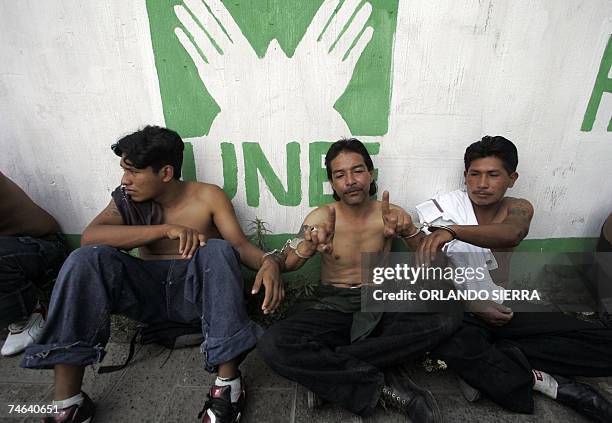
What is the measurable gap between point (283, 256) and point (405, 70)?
156cm

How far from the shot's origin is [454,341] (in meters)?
1.93

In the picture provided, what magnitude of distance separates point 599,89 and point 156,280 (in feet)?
11.2

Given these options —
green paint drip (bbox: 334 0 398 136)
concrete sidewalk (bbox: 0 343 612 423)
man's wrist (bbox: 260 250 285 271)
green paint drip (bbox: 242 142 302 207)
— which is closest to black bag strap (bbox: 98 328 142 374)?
concrete sidewalk (bbox: 0 343 612 423)

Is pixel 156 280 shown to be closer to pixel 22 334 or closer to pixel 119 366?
pixel 119 366

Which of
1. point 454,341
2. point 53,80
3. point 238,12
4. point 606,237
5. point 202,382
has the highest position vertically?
point 238,12

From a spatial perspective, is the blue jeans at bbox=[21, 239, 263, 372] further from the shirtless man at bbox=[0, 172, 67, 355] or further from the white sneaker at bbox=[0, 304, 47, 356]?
the white sneaker at bbox=[0, 304, 47, 356]

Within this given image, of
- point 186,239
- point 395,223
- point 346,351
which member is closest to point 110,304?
point 186,239

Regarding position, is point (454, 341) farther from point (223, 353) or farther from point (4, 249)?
point (4, 249)

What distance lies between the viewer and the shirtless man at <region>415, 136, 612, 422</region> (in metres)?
1.87

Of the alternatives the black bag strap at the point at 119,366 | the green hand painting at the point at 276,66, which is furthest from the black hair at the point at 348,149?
the black bag strap at the point at 119,366

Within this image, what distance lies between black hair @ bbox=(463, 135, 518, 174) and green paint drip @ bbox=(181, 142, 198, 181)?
81.1 inches

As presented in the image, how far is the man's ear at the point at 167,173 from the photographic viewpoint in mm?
2221

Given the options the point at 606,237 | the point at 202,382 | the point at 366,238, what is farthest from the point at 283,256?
the point at 606,237

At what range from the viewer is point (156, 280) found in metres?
2.22
